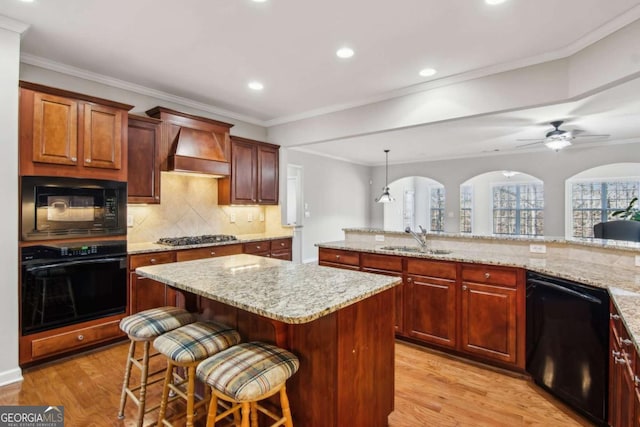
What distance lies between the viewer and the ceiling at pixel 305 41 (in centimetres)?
221

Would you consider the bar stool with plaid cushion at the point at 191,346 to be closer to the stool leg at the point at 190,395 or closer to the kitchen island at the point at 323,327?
the stool leg at the point at 190,395

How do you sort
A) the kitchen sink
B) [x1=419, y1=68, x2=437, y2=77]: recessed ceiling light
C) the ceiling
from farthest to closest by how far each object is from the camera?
1. the kitchen sink
2. [x1=419, y1=68, x2=437, y2=77]: recessed ceiling light
3. the ceiling

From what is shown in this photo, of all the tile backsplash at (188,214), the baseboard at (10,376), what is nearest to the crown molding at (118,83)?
the tile backsplash at (188,214)

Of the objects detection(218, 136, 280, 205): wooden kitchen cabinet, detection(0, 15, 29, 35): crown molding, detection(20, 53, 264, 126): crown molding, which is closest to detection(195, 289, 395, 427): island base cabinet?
detection(0, 15, 29, 35): crown molding

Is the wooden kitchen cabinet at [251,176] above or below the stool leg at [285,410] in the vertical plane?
above

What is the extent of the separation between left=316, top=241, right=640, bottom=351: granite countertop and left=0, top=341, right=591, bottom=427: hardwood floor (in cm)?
89

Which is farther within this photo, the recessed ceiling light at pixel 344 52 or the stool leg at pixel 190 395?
the recessed ceiling light at pixel 344 52

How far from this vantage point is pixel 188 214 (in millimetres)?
4266

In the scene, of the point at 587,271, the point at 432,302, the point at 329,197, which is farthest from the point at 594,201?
the point at 432,302

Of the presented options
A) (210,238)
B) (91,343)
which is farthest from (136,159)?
(91,343)

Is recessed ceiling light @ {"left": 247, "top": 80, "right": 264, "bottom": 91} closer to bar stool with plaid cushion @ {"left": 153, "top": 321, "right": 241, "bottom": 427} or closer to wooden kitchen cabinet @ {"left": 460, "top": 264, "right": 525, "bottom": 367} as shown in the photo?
bar stool with plaid cushion @ {"left": 153, "top": 321, "right": 241, "bottom": 427}

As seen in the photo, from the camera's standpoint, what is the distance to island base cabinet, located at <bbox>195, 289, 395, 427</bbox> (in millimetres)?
1514

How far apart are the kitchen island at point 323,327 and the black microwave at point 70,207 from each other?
50.1 inches

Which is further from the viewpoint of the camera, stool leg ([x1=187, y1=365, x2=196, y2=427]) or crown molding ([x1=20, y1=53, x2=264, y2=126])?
Result: crown molding ([x1=20, y1=53, x2=264, y2=126])
